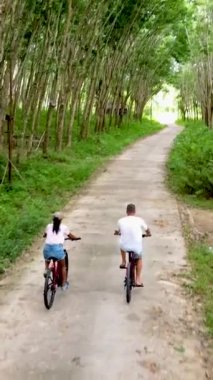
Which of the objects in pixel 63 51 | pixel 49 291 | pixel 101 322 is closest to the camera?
pixel 101 322

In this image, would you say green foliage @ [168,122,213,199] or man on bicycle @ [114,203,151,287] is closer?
man on bicycle @ [114,203,151,287]

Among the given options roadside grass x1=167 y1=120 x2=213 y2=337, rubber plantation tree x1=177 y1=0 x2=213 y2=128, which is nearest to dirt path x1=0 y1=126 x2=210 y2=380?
roadside grass x1=167 y1=120 x2=213 y2=337

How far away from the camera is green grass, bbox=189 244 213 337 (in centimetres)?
927

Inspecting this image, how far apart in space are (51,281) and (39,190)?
9.63 meters

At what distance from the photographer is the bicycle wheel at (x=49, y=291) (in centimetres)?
906

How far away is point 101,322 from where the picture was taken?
28.4 feet

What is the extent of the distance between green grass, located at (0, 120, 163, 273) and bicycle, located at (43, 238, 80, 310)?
6.04 ft

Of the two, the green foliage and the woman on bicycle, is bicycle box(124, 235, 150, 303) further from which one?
the green foliage

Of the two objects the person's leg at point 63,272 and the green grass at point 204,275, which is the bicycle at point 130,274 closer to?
the person's leg at point 63,272

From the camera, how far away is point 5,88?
2095cm

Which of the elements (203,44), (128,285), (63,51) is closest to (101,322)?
(128,285)

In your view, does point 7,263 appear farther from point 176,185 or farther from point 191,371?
point 176,185

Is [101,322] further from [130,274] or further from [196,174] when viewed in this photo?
[196,174]

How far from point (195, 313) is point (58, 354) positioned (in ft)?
8.42
